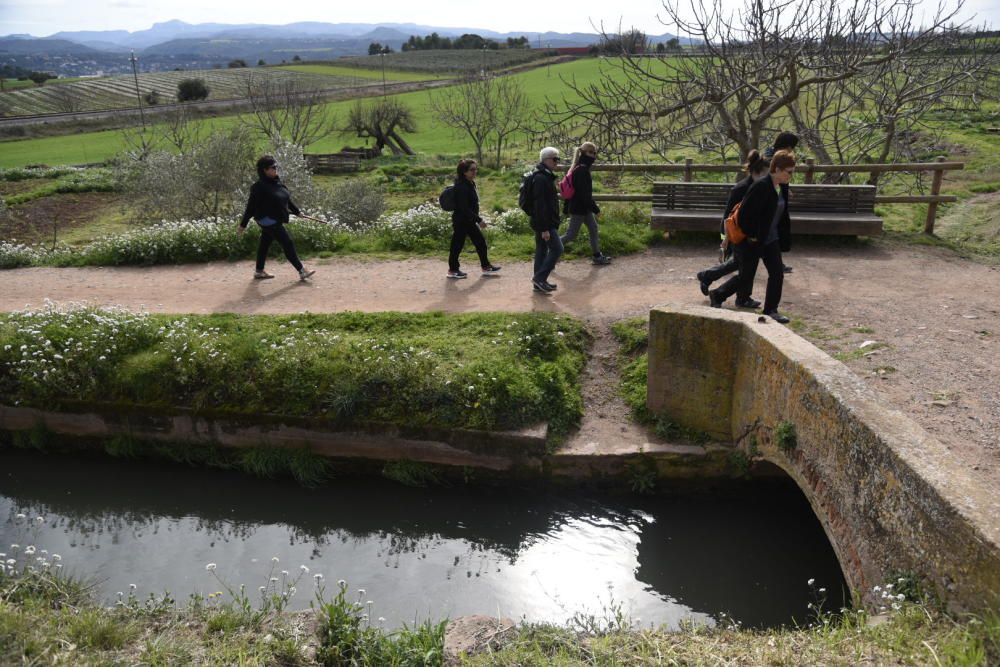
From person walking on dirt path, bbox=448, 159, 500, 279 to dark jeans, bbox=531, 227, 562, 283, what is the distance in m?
0.80

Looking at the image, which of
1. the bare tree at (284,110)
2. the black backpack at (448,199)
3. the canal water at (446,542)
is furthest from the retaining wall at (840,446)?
the bare tree at (284,110)

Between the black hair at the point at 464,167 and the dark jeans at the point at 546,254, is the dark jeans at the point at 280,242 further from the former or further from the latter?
the dark jeans at the point at 546,254

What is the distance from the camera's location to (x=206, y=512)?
714 centimetres

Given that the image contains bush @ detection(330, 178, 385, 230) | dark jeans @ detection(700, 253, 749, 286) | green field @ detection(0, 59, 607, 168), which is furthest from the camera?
green field @ detection(0, 59, 607, 168)

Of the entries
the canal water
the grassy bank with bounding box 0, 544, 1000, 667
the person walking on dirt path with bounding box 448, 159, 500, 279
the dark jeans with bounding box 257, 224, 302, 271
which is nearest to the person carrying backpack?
the person walking on dirt path with bounding box 448, 159, 500, 279

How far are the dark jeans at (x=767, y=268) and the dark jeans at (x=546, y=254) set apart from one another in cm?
225

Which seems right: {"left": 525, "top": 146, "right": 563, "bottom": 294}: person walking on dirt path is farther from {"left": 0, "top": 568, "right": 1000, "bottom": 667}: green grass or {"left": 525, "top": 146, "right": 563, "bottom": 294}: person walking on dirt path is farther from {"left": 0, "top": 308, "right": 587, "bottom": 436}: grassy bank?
{"left": 0, "top": 568, "right": 1000, "bottom": 667}: green grass

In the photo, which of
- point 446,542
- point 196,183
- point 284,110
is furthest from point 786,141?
point 284,110

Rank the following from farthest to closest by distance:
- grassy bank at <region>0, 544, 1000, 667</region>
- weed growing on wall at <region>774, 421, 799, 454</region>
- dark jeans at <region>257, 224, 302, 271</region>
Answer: dark jeans at <region>257, 224, 302, 271</region>
weed growing on wall at <region>774, 421, 799, 454</region>
grassy bank at <region>0, 544, 1000, 667</region>

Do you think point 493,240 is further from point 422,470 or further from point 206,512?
point 206,512

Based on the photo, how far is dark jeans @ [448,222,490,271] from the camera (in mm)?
9914

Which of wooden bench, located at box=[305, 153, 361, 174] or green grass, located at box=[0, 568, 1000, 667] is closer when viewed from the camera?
green grass, located at box=[0, 568, 1000, 667]

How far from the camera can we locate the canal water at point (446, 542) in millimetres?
5930

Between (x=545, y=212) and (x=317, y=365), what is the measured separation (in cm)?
326
